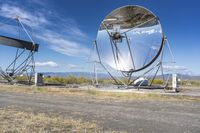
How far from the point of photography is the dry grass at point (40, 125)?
38.0 feet

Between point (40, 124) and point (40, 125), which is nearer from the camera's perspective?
point (40, 125)

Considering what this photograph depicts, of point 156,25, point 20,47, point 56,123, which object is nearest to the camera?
point 56,123

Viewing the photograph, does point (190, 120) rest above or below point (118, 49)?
below

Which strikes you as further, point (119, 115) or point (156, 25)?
point (156, 25)

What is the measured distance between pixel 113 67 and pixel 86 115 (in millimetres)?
24065

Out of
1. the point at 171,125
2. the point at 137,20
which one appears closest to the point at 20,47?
the point at 137,20

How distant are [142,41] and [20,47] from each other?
692 inches

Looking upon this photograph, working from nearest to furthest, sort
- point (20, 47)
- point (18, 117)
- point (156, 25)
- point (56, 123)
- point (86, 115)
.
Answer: point (56, 123) < point (18, 117) < point (86, 115) < point (156, 25) < point (20, 47)

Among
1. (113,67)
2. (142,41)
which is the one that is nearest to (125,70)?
(113,67)

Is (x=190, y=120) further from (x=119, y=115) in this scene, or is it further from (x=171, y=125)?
(x=119, y=115)

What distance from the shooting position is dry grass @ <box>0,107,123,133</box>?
1158 centimetres

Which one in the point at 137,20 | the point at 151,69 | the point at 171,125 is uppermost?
the point at 137,20

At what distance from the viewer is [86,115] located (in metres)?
15.9

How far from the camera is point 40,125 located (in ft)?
41.2
